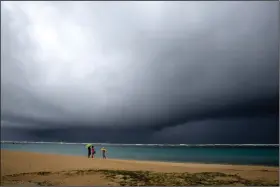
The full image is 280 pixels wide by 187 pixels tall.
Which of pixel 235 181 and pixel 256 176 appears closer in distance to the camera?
pixel 235 181

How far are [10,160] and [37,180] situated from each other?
233 inches

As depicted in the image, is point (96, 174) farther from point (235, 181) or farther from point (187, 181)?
point (235, 181)

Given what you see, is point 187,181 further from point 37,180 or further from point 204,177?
point 37,180

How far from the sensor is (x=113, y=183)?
11.6 meters

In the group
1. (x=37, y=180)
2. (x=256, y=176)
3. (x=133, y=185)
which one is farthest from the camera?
(x=256, y=176)

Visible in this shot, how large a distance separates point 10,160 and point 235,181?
13.2 metres

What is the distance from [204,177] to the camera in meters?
13.5

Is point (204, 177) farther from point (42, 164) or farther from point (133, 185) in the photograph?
point (42, 164)

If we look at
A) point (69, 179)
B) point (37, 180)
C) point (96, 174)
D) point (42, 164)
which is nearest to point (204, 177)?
point (96, 174)

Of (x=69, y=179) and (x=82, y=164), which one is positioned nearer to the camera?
(x=69, y=179)

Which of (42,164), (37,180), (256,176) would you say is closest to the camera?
(37,180)

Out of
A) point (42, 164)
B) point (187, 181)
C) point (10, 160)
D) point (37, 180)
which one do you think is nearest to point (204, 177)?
point (187, 181)

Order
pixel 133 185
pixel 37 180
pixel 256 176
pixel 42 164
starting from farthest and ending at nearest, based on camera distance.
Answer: pixel 42 164, pixel 256 176, pixel 37 180, pixel 133 185

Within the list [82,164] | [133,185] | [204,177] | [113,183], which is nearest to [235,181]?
[204,177]
